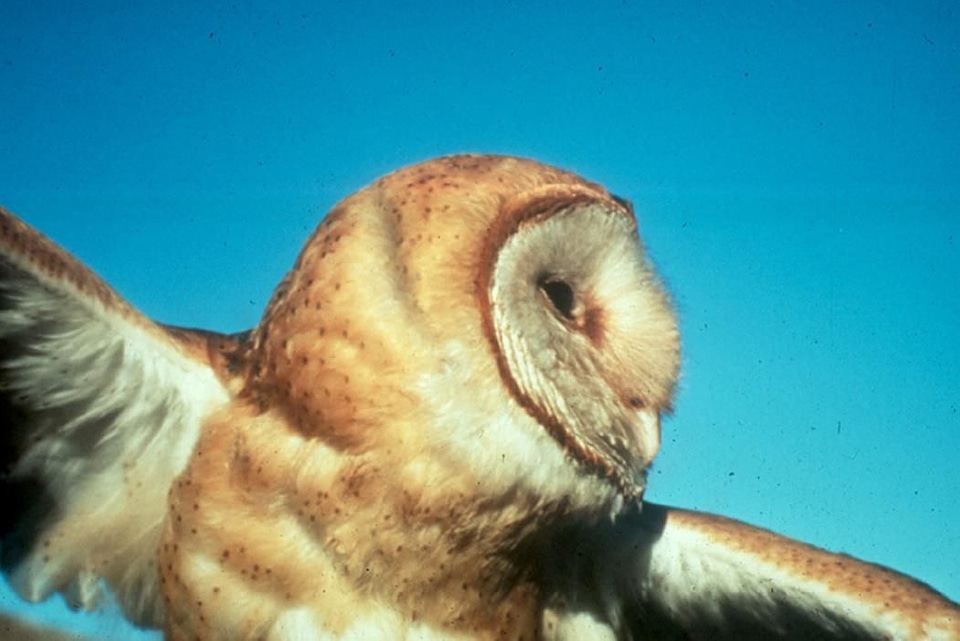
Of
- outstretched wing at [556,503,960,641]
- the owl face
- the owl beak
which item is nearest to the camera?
the owl face

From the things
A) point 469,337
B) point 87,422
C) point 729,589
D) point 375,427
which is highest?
point 469,337

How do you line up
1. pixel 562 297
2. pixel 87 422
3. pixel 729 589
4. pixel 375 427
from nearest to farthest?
pixel 375 427
pixel 87 422
pixel 562 297
pixel 729 589

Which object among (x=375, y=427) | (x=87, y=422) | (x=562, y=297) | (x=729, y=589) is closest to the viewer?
(x=375, y=427)

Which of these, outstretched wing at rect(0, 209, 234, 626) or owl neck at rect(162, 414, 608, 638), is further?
outstretched wing at rect(0, 209, 234, 626)

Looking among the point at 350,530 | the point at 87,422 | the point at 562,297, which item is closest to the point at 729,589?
the point at 562,297

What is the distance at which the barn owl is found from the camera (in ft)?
11.0

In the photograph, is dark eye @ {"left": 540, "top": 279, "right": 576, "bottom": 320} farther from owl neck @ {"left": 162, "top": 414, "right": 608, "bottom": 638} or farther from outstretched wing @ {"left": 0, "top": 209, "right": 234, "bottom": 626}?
outstretched wing @ {"left": 0, "top": 209, "right": 234, "bottom": 626}

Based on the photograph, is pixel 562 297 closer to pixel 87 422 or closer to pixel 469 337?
pixel 469 337

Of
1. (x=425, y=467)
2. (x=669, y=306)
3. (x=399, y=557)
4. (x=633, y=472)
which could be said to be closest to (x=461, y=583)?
(x=399, y=557)

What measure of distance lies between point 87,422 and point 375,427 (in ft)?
3.97

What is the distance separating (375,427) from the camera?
3330 mm

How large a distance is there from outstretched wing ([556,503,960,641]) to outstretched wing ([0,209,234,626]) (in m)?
1.70

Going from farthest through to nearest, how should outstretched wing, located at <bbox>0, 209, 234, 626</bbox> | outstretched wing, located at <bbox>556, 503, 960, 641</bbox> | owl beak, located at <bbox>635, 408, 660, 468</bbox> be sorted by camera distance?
outstretched wing, located at <bbox>556, 503, 960, 641</bbox> < owl beak, located at <bbox>635, 408, 660, 468</bbox> < outstretched wing, located at <bbox>0, 209, 234, 626</bbox>

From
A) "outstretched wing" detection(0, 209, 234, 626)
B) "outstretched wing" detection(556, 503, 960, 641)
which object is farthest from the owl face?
"outstretched wing" detection(556, 503, 960, 641)
